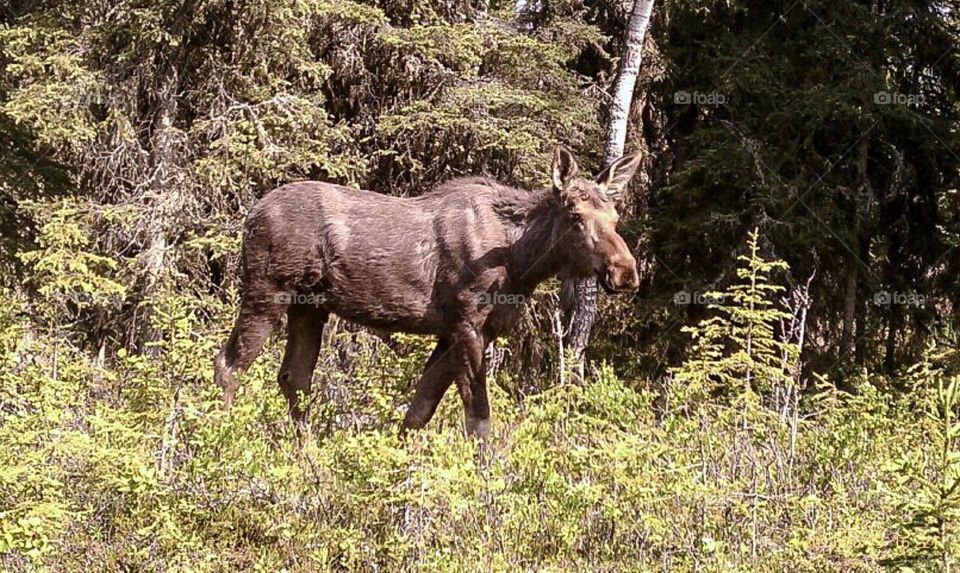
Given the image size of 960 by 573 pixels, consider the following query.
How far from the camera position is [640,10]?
15.2m

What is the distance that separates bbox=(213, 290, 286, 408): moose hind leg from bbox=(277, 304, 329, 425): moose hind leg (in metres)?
0.28

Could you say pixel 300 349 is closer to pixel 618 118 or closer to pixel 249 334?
pixel 249 334

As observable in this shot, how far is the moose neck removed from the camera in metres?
9.56

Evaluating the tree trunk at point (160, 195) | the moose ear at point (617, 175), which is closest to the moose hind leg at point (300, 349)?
the moose ear at point (617, 175)

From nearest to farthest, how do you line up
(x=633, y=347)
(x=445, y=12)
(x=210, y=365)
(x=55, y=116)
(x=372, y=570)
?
(x=372, y=570), (x=210, y=365), (x=55, y=116), (x=445, y=12), (x=633, y=347)

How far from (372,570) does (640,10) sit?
35.1 feet

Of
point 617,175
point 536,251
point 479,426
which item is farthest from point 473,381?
point 617,175

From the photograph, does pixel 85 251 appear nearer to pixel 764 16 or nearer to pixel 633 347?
pixel 633 347

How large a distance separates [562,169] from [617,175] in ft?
1.88

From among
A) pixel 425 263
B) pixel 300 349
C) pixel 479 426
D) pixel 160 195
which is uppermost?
pixel 425 263

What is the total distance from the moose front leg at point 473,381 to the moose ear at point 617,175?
1.64 metres

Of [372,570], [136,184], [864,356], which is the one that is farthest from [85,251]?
[864,356]

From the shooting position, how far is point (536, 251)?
31.4 feet

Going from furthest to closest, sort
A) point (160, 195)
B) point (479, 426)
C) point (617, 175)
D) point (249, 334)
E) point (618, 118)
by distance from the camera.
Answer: point (618, 118)
point (160, 195)
point (617, 175)
point (249, 334)
point (479, 426)
